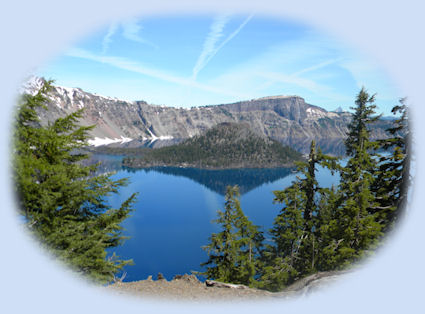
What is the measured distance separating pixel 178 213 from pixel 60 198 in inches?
3094

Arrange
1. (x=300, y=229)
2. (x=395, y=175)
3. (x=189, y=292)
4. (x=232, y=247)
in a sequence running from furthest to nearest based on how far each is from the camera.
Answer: (x=232, y=247), (x=300, y=229), (x=395, y=175), (x=189, y=292)

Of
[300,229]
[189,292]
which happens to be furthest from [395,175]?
[189,292]

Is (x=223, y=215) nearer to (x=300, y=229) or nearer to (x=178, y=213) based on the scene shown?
(x=300, y=229)

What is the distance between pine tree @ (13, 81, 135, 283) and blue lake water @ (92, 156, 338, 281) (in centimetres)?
252

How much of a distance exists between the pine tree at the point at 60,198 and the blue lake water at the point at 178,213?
2.52m

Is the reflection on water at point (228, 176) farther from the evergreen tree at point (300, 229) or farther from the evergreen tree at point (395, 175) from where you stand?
the evergreen tree at point (395, 175)

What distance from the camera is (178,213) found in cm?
8581

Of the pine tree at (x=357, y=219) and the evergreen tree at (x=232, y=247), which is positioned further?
the evergreen tree at (x=232, y=247)

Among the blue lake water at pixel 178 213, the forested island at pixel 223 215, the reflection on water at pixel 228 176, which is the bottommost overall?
the blue lake water at pixel 178 213

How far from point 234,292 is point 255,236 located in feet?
34.1

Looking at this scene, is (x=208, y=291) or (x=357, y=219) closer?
(x=208, y=291)

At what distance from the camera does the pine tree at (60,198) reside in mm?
8461

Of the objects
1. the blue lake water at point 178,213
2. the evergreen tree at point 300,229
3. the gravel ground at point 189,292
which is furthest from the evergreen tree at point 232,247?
the gravel ground at point 189,292

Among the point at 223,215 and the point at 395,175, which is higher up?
the point at 395,175
